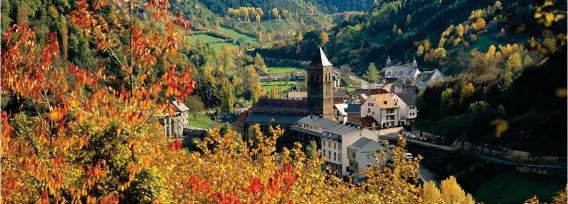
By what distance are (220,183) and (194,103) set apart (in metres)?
71.0

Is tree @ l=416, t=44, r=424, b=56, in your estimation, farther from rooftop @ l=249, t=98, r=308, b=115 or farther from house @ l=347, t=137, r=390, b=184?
house @ l=347, t=137, r=390, b=184

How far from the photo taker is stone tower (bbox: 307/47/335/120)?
62.8 metres

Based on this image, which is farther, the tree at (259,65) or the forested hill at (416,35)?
the tree at (259,65)

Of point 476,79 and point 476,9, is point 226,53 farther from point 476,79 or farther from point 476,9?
point 476,79

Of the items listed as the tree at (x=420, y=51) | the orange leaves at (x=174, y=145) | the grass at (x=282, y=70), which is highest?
the orange leaves at (x=174, y=145)

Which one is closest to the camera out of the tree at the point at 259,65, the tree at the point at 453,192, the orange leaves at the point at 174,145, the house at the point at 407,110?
the orange leaves at the point at 174,145

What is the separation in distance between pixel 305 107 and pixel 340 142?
48.2 feet

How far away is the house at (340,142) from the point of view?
159ft

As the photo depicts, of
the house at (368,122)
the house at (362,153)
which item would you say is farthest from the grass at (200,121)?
the house at (362,153)

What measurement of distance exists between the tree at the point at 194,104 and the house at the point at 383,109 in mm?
24135

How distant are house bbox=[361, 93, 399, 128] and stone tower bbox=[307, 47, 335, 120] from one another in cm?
333

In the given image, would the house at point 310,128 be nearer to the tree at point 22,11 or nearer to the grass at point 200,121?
the grass at point 200,121

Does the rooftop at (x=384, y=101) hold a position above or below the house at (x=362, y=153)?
above

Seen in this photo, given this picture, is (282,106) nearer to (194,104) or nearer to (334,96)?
(334,96)
